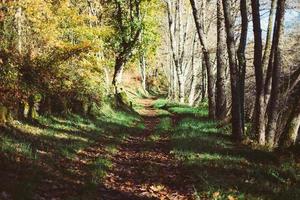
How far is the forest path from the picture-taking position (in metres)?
9.27

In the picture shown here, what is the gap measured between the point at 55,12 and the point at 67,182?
62.9ft

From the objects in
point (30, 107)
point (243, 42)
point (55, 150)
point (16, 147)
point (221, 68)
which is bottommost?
point (55, 150)

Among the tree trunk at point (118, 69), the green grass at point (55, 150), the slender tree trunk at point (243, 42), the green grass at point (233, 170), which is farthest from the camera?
the tree trunk at point (118, 69)

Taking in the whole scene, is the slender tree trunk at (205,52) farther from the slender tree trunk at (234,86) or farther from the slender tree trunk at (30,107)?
the slender tree trunk at (30,107)

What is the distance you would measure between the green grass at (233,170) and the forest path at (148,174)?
0.30 m

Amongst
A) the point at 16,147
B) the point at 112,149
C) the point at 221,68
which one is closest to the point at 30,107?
the point at 112,149

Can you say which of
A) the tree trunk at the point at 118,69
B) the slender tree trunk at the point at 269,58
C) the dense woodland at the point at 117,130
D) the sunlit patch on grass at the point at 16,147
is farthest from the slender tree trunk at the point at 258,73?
the tree trunk at the point at 118,69

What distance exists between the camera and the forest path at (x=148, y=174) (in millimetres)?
9266

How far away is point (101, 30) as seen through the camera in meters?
29.2

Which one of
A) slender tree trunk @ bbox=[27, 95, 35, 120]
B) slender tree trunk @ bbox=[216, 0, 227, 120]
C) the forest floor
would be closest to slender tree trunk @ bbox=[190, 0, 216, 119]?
slender tree trunk @ bbox=[216, 0, 227, 120]

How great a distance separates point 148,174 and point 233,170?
193cm

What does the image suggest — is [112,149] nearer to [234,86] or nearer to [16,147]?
[16,147]

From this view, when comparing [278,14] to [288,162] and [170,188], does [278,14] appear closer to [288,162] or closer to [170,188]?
[288,162]

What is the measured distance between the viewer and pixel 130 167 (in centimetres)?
1191
